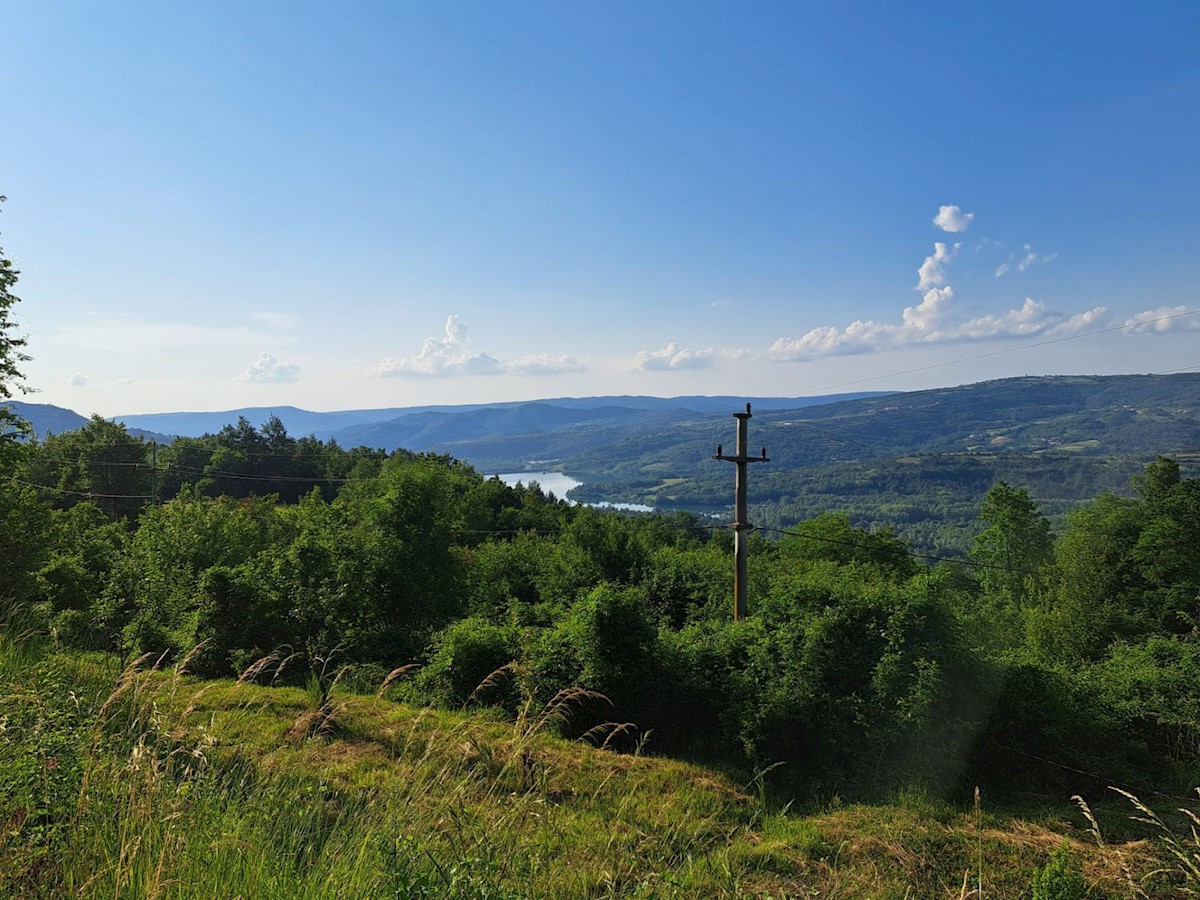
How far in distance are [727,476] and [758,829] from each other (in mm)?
173990

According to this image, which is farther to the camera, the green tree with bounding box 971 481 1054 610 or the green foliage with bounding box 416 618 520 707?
the green tree with bounding box 971 481 1054 610

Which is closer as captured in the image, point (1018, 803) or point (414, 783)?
point (414, 783)

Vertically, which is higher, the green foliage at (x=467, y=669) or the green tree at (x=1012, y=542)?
the green foliage at (x=467, y=669)

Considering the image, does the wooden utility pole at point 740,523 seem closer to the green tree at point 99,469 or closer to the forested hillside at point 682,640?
the forested hillside at point 682,640

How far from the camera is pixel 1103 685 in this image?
33.5ft

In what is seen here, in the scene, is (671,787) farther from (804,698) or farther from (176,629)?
(176,629)

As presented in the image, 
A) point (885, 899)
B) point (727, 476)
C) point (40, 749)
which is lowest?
point (727, 476)

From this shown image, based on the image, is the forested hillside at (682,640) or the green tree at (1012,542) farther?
the green tree at (1012,542)

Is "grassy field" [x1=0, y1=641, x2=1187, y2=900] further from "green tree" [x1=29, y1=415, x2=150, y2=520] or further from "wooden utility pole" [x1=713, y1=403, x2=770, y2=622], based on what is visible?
"green tree" [x1=29, y1=415, x2=150, y2=520]

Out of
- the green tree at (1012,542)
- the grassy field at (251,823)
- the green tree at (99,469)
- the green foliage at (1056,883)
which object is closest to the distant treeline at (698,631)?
the grassy field at (251,823)

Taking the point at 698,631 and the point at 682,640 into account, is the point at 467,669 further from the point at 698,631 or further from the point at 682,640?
the point at 698,631

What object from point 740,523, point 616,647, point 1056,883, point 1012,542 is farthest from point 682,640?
point 1012,542

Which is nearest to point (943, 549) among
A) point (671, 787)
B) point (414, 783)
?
point (671, 787)

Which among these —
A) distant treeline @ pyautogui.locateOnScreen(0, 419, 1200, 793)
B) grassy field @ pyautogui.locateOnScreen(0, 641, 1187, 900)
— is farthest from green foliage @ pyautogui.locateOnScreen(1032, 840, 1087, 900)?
distant treeline @ pyautogui.locateOnScreen(0, 419, 1200, 793)
